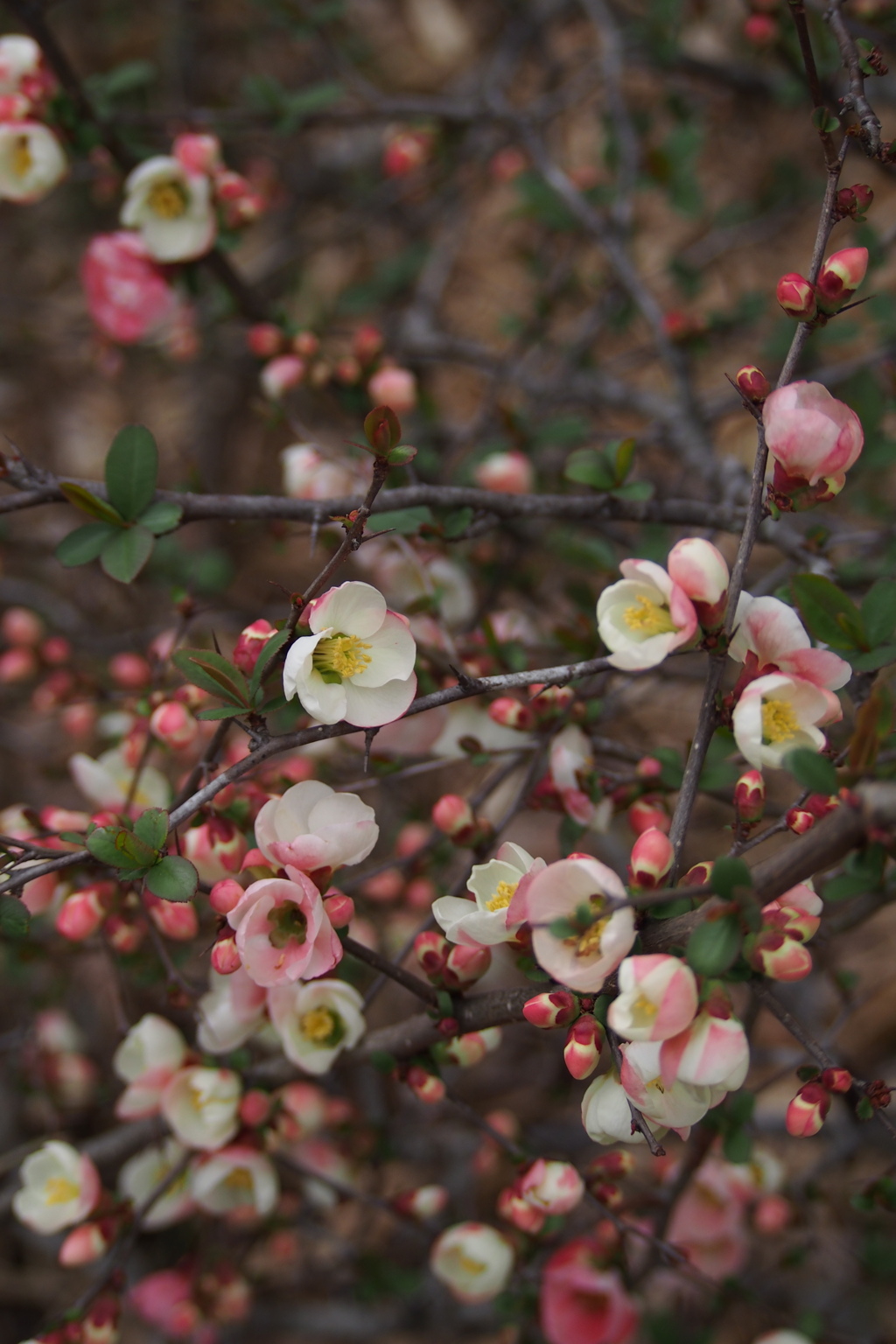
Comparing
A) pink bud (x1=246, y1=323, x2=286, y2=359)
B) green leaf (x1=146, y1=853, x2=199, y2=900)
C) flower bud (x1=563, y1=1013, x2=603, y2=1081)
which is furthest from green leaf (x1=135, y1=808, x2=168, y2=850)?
pink bud (x1=246, y1=323, x2=286, y2=359)

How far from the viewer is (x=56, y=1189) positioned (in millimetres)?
1128

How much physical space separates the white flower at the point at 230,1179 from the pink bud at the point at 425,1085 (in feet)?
0.87

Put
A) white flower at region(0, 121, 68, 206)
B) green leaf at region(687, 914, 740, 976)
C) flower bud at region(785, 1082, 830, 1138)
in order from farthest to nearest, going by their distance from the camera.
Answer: white flower at region(0, 121, 68, 206) → flower bud at region(785, 1082, 830, 1138) → green leaf at region(687, 914, 740, 976)

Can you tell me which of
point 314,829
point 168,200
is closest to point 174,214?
point 168,200

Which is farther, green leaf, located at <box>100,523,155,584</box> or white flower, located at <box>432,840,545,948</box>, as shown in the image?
green leaf, located at <box>100,523,155,584</box>

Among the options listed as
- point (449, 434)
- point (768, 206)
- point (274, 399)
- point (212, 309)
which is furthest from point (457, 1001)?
point (768, 206)

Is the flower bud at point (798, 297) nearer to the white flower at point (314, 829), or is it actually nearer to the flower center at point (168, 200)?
the white flower at point (314, 829)

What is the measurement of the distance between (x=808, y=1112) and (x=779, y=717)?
1.03 ft

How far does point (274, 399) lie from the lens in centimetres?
142

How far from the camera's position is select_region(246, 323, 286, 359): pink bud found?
4.75 feet

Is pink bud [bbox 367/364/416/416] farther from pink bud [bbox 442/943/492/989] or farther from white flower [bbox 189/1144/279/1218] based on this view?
white flower [bbox 189/1144/279/1218]

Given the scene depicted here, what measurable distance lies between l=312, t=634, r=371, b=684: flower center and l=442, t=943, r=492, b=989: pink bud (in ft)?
0.89

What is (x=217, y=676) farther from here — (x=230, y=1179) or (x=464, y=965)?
(x=230, y=1179)

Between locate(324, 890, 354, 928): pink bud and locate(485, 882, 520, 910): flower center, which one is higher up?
locate(324, 890, 354, 928): pink bud
